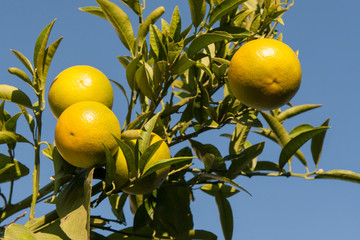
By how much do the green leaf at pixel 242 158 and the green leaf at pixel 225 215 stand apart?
21cm

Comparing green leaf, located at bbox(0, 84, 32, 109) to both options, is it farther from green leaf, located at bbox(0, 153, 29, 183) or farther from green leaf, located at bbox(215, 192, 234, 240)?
green leaf, located at bbox(215, 192, 234, 240)

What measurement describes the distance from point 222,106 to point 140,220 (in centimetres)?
48

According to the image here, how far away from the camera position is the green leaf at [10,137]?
148 cm

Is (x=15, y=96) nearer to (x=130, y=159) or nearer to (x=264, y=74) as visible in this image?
(x=130, y=159)

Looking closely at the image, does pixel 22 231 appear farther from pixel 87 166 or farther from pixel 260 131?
pixel 260 131

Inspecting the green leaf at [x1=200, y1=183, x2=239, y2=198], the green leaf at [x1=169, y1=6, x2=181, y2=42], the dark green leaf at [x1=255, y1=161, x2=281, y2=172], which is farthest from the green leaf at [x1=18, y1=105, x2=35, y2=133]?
the dark green leaf at [x1=255, y1=161, x2=281, y2=172]

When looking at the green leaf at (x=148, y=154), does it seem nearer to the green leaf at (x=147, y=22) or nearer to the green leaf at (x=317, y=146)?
the green leaf at (x=147, y=22)

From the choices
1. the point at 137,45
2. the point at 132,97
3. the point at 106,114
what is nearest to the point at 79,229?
the point at 106,114

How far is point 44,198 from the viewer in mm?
1506

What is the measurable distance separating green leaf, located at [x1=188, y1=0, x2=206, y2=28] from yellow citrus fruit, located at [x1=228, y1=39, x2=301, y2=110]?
18cm

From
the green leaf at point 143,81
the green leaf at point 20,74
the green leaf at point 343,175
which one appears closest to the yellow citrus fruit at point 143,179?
the green leaf at point 143,81

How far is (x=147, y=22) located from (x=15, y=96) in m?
0.48

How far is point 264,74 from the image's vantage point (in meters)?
1.33

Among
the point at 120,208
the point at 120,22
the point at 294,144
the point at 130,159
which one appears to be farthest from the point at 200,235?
the point at 120,22
